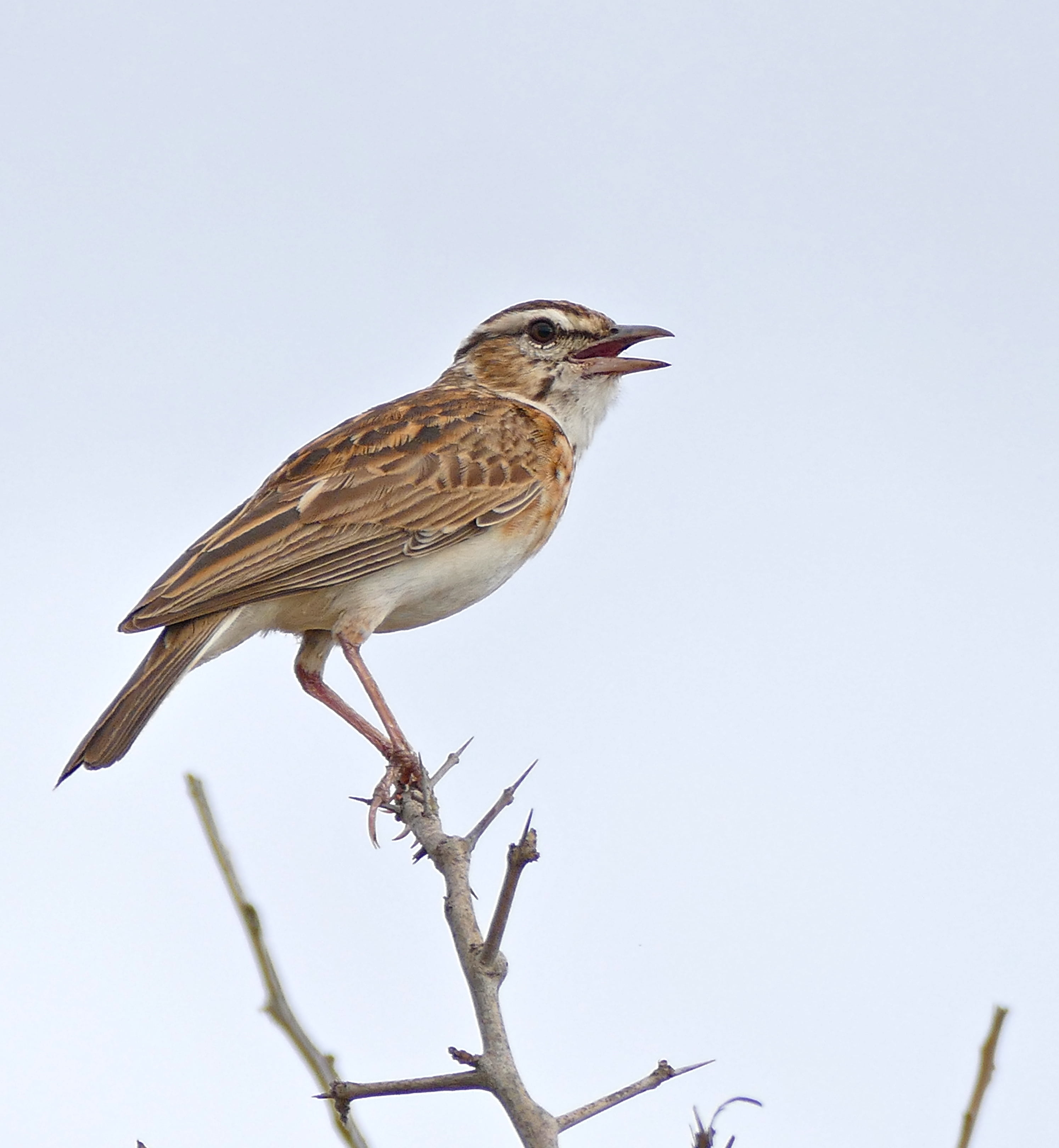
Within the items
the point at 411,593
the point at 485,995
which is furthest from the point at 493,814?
the point at 411,593

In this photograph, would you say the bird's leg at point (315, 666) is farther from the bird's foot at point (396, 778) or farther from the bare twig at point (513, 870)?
the bare twig at point (513, 870)

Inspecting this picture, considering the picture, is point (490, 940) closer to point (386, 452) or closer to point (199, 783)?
point (199, 783)

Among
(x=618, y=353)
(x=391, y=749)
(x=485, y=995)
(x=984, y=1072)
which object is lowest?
(x=984, y=1072)

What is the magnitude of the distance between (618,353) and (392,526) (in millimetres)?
2458

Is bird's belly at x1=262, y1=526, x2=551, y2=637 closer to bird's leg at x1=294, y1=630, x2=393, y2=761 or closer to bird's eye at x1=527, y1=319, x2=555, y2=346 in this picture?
bird's leg at x1=294, y1=630, x2=393, y2=761

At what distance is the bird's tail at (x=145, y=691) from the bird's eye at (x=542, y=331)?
11.1 ft

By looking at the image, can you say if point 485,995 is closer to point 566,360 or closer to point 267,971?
point 267,971

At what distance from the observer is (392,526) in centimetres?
859

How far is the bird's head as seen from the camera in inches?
396

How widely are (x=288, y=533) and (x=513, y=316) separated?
2840 mm

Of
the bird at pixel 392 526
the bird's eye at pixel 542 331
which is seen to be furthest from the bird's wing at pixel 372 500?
the bird's eye at pixel 542 331

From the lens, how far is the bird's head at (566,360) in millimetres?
10070

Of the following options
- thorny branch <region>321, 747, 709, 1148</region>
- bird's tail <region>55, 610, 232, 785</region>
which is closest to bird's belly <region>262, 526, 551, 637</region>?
bird's tail <region>55, 610, 232, 785</region>

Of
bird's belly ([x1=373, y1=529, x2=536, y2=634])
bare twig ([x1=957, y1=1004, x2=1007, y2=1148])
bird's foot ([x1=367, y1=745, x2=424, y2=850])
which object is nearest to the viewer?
bare twig ([x1=957, y1=1004, x2=1007, y2=1148])
